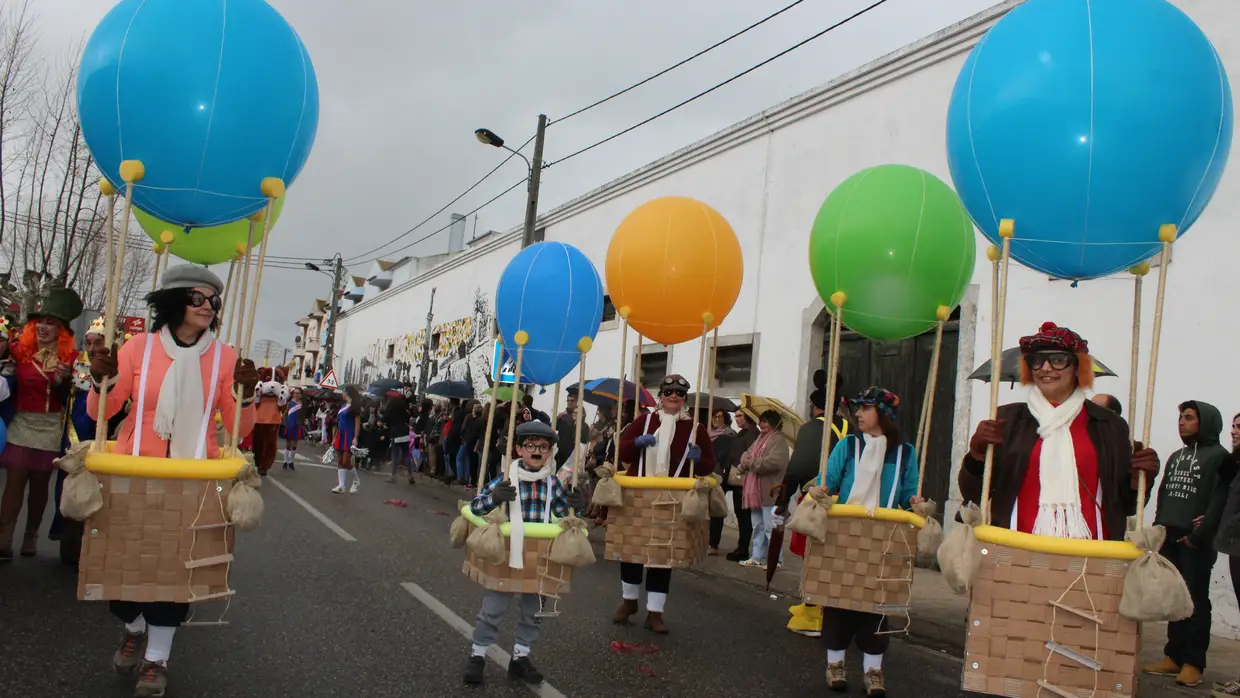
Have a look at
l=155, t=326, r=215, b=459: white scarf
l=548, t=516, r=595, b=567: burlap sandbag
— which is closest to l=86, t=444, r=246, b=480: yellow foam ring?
l=155, t=326, r=215, b=459: white scarf

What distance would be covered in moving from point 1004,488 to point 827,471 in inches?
57.3

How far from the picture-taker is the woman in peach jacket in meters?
3.91

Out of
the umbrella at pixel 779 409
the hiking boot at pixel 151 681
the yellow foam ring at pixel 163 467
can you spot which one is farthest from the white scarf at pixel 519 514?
the umbrella at pixel 779 409

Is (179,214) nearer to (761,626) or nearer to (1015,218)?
(1015,218)

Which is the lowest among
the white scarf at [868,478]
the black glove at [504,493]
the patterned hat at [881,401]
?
the black glove at [504,493]

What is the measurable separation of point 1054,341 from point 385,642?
3964mm

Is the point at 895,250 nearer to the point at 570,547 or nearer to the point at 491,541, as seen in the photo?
the point at 570,547

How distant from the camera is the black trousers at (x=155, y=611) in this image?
3861 millimetres

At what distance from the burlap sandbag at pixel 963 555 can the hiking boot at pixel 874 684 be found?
156 cm

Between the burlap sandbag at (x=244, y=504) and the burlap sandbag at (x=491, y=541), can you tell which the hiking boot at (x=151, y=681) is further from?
the burlap sandbag at (x=491, y=541)

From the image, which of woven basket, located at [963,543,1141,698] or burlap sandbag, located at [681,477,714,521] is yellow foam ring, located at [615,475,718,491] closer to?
burlap sandbag, located at [681,477,714,521]

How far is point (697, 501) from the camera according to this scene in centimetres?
606

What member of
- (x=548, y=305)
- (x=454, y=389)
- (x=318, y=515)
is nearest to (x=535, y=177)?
(x=454, y=389)

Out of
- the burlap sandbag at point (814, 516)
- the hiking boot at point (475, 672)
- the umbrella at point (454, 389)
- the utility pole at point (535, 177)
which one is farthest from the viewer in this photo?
the umbrella at point (454, 389)
